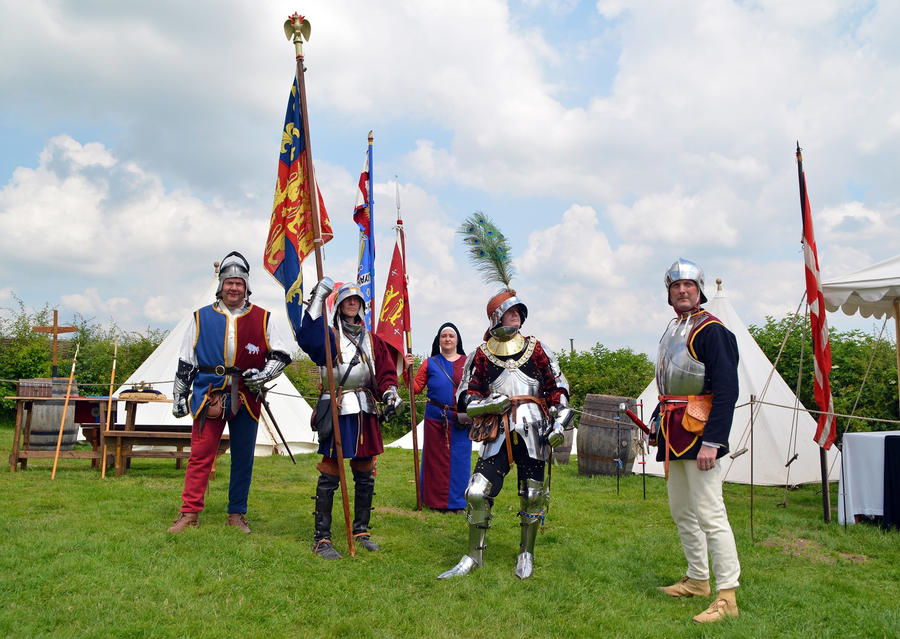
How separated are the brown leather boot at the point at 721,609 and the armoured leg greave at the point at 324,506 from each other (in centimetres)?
243

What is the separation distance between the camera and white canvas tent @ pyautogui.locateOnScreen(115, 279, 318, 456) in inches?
433

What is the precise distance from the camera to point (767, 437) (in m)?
9.02

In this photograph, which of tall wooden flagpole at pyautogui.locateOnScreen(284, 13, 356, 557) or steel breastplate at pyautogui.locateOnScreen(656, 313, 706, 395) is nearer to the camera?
steel breastplate at pyautogui.locateOnScreen(656, 313, 706, 395)

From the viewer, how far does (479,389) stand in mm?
4523

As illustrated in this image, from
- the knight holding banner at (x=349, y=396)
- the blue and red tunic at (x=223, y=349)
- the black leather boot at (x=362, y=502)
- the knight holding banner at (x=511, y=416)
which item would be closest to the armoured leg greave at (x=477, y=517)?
the knight holding banner at (x=511, y=416)

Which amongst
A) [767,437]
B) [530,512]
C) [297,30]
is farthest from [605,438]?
[297,30]

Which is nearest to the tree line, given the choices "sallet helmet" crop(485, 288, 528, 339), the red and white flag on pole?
the red and white flag on pole

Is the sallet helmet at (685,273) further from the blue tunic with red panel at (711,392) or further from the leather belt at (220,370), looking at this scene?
the leather belt at (220,370)

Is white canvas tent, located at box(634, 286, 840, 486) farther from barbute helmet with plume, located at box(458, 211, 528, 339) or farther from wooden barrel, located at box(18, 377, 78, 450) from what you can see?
wooden barrel, located at box(18, 377, 78, 450)

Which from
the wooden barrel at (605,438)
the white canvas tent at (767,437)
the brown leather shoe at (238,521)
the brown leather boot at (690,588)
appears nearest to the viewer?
the brown leather boot at (690,588)

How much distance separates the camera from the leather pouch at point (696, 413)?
3.60 m

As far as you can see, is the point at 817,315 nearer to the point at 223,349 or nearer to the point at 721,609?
the point at 721,609

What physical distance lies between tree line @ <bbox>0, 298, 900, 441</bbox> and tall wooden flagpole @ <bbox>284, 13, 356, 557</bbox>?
3967 millimetres

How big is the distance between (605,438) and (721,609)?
5.62m
